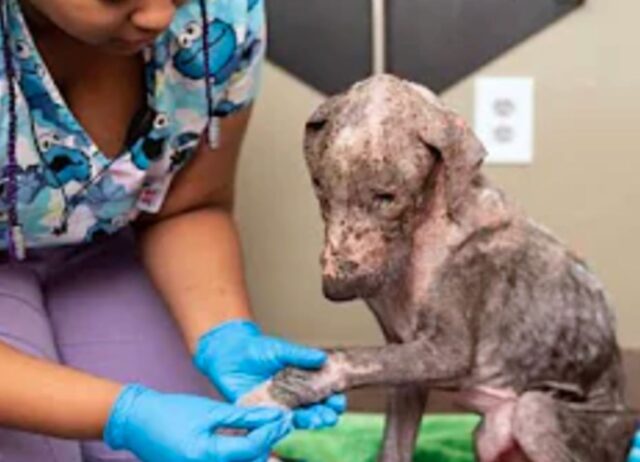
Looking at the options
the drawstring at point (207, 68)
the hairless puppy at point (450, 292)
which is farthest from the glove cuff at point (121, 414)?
the drawstring at point (207, 68)

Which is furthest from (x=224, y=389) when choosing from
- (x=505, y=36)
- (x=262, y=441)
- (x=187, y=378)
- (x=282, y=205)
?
(x=505, y=36)

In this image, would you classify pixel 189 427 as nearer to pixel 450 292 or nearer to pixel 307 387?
pixel 307 387

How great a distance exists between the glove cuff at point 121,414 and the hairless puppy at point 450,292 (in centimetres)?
11

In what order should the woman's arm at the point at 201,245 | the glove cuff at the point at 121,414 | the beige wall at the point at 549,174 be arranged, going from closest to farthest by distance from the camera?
the glove cuff at the point at 121,414 < the woman's arm at the point at 201,245 < the beige wall at the point at 549,174

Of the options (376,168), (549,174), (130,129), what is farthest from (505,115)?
(376,168)

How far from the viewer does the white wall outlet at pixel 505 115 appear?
1.74 meters

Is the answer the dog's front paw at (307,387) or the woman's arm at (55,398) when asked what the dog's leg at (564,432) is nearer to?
the dog's front paw at (307,387)

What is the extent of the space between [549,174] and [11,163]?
0.82 m

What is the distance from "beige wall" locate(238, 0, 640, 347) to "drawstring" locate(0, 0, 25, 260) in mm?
533

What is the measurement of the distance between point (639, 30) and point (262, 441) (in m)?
0.89

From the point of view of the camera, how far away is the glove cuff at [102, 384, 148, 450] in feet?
3.85

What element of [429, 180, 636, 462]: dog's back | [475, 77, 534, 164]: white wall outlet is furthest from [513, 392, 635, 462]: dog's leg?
[475, 77, 534, 164]: white wall outlet

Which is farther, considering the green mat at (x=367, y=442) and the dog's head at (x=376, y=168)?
the green mat at (x=367, y=442)

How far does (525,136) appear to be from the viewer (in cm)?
176
